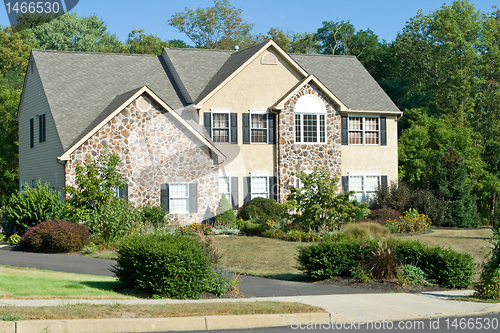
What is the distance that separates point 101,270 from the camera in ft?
53.6

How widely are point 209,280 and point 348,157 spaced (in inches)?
795

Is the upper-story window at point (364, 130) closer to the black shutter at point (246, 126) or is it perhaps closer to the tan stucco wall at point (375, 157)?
the tan stucco wall at point (375, 157)

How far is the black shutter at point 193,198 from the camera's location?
2745 cm

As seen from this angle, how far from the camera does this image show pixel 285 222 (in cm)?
2591

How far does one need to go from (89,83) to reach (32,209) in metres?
9.37

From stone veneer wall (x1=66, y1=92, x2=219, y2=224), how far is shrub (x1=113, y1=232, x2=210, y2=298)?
547 inches

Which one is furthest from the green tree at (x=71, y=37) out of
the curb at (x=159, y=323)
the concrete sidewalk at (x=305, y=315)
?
the curb at (x=159, y=323)

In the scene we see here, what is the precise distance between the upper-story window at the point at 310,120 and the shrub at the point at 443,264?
622 inches

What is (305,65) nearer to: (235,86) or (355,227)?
(235,86)

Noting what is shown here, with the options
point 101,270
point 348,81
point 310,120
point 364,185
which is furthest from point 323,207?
point 348,81

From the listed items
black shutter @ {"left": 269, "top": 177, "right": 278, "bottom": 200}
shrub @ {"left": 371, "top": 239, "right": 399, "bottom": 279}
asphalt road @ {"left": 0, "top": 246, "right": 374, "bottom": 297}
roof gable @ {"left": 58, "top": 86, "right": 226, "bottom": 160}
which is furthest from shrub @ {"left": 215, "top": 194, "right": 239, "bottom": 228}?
shrub @ {"left": 371, "top": 239, "right": 399, "bottom": 279}

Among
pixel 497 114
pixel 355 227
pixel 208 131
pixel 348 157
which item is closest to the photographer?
pixel 355 227

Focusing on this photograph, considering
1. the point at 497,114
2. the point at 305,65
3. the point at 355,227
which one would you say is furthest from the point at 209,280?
the point at 497,114

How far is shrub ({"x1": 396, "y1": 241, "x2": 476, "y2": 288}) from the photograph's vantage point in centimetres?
1440
